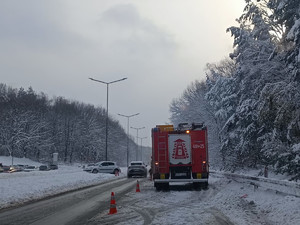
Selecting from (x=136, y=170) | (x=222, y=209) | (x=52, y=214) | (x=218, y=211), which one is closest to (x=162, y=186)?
(x=222, y=209)

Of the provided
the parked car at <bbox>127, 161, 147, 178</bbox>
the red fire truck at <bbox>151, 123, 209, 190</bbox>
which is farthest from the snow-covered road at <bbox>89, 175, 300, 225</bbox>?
the parked car at <bbox>127, 161, 147, 178</bbox>

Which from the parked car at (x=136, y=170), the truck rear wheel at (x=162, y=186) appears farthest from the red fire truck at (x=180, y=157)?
the parked car at (x=136, y=170)

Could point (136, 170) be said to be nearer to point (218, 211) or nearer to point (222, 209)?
point (222, 209)

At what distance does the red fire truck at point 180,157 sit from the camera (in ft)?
63.2

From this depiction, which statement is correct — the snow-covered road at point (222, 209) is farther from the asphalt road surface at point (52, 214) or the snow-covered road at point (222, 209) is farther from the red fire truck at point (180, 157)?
the red fire truck at point (180, 157)

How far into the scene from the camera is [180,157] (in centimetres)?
1938

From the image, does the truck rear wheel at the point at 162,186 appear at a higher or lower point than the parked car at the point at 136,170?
lower

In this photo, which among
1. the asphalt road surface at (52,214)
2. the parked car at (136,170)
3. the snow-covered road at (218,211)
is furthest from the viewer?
the parked car at (136,170)

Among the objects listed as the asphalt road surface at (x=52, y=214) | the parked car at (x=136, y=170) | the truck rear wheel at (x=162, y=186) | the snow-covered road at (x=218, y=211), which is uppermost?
the parked car at (x=136, y=170)

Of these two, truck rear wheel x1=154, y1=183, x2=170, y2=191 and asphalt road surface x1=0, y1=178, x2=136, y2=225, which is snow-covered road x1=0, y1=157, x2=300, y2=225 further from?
truck rear wheel x1=154, y1=183, x2=170, y2=191

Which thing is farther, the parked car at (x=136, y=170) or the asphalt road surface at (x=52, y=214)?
the parked car at (x=136, y=170)

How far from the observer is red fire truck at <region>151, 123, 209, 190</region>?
19250 mm

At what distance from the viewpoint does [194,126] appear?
65.2ft

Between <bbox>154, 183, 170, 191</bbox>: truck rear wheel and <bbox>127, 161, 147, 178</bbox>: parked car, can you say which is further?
<bbox>127, 161, 147, 178</bbox>: parked car
